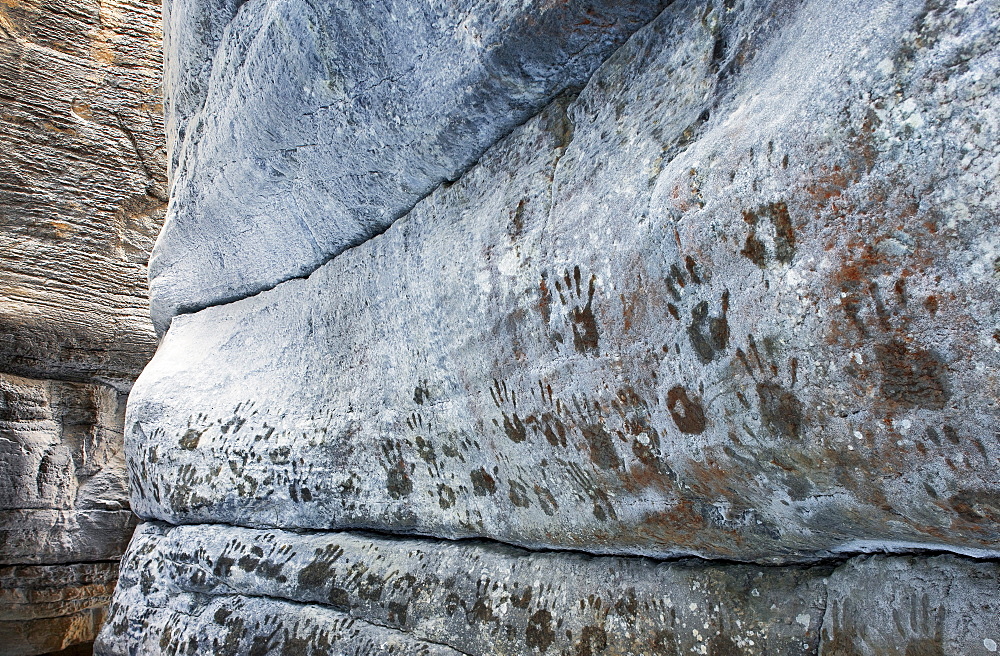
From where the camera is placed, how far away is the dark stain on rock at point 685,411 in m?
0.91

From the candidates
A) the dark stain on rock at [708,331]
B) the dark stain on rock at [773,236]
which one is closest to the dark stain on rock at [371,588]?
the dark stain on rock at [708,331]

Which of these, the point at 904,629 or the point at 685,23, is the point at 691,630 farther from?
the point at 685,23

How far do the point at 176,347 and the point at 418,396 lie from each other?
1068 mm

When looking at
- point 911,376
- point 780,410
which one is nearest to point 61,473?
point 780,410

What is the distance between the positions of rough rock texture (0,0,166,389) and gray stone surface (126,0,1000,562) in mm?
2671

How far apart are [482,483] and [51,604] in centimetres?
345

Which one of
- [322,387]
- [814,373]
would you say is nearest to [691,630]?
[814,373]

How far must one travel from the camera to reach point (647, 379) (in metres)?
0.96

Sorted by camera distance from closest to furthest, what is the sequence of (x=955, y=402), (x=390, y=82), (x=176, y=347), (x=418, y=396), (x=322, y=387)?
(x=955, y=402), (x=390, y=82), (x=418, y=396), (x=322, y=387), (x=176, y=347)

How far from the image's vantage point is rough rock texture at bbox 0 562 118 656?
11.6 feet

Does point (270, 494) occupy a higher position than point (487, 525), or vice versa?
point (270, 494)

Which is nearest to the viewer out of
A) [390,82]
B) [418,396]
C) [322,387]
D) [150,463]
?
[390,82]

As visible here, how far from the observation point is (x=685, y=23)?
98 cm

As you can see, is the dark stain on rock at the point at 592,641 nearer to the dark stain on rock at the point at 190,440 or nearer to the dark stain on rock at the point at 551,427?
the dark stain on rock at the point at 551,427
